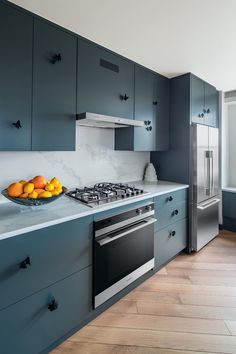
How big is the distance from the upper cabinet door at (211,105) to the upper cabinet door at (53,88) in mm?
2089

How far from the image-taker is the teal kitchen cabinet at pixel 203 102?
2.87 meters

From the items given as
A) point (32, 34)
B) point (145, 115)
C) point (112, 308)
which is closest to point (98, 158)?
point (145, 115)

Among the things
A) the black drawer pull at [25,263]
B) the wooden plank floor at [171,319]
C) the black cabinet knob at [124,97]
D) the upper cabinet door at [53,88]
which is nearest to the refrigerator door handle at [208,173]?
the wooden plank floor at [171,319]

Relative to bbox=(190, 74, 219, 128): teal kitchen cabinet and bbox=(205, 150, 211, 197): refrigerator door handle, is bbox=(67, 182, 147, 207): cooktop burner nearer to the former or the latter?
bbox=(205, 150, 211, 197): refrigerator door handle

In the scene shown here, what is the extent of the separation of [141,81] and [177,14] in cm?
92

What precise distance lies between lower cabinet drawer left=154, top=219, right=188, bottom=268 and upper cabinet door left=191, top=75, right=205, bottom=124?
137cm

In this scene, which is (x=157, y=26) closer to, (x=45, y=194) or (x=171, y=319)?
(x=45, y=194)

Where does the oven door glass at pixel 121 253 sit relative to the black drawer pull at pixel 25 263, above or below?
below

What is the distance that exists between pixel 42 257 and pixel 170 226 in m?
1.60

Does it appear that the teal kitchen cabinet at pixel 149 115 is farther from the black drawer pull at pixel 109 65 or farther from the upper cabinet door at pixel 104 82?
the black drawer pull at pixel 109 65

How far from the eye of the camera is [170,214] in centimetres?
253

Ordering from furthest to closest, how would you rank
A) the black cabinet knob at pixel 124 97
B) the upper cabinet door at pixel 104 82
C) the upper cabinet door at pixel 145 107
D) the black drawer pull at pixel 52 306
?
the upper cabinet door at pixel 145 107, the black cabinet knob at pixel 124 97, the upper cabinet door at pixel 104 82, the black drawer pull at pixel 52 306

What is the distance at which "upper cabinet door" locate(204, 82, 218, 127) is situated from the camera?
3.18m

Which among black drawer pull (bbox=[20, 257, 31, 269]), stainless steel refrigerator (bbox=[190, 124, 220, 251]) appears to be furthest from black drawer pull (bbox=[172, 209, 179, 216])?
black drawer pull (bbox=[20, 257, 31, 269])
